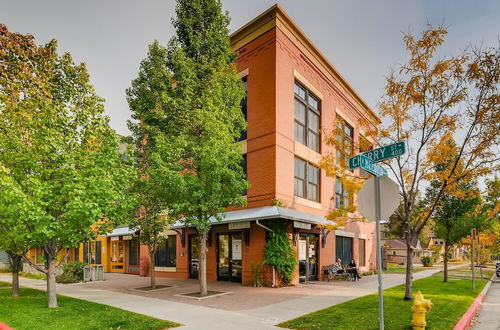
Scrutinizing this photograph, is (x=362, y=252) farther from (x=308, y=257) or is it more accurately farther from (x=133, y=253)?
(x=133, y=253)

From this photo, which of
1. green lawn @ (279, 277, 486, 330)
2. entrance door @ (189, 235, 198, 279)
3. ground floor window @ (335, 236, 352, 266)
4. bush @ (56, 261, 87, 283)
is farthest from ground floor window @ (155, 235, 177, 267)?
green lawn @ (279, 277, 486, 330)

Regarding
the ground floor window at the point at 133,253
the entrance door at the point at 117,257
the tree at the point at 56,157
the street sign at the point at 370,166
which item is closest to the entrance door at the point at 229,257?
the tree at the point at 56,157

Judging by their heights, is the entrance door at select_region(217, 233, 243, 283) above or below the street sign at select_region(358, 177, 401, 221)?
below

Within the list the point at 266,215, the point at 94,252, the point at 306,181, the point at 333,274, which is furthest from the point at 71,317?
the point at 94,252

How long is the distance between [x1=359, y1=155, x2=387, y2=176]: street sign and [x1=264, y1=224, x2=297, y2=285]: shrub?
10366 millimetres

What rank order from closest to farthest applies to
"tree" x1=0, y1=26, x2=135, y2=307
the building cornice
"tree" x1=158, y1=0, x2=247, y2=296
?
"tree" x1=0, y1=26, x2=135, y2=307 < "tree" x1=158, y1=0, x2=247, y2=296 < the building cornice

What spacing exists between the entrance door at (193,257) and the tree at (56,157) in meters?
8.40

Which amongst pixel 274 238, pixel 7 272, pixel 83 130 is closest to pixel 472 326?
pixel 274 238

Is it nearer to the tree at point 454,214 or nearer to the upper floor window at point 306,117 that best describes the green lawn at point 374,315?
the tree at point 454,214

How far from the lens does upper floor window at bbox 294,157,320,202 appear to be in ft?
61.7

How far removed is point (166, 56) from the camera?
14.9 metres

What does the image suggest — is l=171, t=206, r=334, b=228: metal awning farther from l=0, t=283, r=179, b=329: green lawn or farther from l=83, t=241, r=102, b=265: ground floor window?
l=83, t=241, r=102, b=265: ground floor window

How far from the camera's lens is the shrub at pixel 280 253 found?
15789 mm

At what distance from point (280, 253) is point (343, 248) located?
9.33 m
